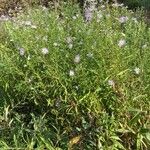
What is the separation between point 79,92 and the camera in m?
3.46

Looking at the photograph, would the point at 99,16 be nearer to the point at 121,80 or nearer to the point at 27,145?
the point at 121,80

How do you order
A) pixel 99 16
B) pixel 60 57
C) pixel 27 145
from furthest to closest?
pixel 99 16 → pixel 60 57 → pixel 27 145

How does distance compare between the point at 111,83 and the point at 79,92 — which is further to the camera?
the point at 79,92

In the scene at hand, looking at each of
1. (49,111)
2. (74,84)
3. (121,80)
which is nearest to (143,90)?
(121,80)

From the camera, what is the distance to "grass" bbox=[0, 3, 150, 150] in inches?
134

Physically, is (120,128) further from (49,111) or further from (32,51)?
(32,51)

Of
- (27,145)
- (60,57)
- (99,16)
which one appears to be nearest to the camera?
(27,145)

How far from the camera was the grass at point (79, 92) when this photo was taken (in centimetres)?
341

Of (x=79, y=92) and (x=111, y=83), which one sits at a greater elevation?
(x=111, y=83)

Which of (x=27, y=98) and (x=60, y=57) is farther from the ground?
(x=60, y=57)

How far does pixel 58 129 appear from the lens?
11.7 ft

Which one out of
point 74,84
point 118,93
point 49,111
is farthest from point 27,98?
point 118,93

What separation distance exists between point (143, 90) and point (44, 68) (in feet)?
2.38

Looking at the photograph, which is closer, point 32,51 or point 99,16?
point 32,51
